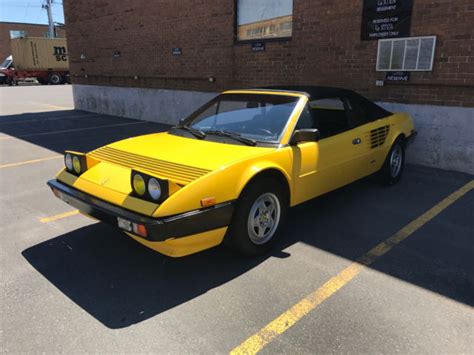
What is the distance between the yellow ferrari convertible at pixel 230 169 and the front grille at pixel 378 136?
3 centimetres

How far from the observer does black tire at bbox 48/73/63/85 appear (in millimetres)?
31938

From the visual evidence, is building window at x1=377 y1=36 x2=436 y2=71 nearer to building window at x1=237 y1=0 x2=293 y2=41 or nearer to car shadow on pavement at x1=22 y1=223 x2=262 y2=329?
building window at x1=237 y1=0 x2=293 y2=41

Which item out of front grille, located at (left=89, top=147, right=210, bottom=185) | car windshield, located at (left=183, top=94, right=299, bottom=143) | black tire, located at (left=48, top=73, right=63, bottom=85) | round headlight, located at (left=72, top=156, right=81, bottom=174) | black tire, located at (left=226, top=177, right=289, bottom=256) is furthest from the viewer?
black tire, located at (left=48, top=73, right=63, bottom=85)

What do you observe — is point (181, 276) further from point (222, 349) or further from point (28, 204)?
point (28, 204)

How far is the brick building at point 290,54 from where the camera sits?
624 centimetres

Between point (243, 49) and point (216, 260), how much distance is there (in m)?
6.66

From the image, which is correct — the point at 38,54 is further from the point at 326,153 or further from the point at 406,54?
the point at 326,153

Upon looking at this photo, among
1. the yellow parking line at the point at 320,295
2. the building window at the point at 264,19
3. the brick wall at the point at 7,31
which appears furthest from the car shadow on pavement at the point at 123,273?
the brick wall at the point at 7,31

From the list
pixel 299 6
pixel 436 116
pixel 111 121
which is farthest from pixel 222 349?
pixel 111 121

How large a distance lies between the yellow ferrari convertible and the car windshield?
0.01 metres

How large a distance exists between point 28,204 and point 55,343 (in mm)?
2950

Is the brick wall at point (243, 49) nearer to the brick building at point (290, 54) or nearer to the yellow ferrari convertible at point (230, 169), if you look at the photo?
the brick building at point (290, 54)

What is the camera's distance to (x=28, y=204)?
16.3ft

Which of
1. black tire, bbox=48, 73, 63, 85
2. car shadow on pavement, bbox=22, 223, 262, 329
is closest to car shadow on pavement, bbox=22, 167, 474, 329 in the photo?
car shadow on pavement, bbox=22, 223, 262, 329
